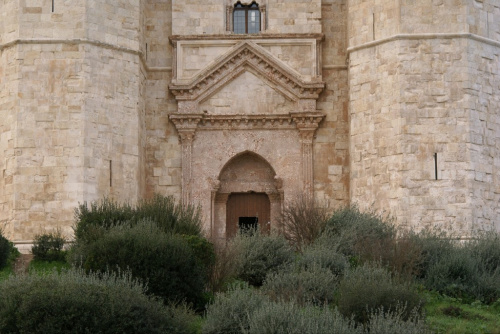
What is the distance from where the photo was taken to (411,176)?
2150cm

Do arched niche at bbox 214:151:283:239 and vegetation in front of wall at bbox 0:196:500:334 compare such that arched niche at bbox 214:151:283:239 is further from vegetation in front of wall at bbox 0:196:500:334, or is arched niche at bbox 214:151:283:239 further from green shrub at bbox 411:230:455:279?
green shrub at bbox 411:230:455:279

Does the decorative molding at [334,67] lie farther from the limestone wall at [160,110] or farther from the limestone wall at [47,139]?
the limestone wall at [47,139]

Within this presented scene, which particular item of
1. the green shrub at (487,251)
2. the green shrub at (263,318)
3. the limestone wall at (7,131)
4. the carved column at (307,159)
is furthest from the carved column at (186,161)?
the green shrub at (263,318)

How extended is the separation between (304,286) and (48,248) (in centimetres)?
724

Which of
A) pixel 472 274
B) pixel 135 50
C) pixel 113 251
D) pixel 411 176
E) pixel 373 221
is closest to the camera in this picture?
pixel 113 251

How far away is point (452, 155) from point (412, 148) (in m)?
0.91

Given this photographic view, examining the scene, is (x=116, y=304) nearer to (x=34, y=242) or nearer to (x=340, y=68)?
(x=34, y=242)

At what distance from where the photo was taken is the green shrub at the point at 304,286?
14.9m

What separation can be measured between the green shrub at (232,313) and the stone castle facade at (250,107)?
27.6ft

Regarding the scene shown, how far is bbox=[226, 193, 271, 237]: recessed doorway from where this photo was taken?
959 inches

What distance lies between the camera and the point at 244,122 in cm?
2402

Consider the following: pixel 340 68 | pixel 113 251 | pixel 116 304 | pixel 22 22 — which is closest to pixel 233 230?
pixel 340 68

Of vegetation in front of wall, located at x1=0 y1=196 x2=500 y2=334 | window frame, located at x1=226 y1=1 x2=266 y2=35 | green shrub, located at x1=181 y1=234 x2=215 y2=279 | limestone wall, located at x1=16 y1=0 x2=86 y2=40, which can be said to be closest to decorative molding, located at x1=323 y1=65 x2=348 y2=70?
window frame, located at x1=226 y1=1 x2=266 y2=35

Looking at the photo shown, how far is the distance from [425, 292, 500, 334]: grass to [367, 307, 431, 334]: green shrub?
2.20 feet
